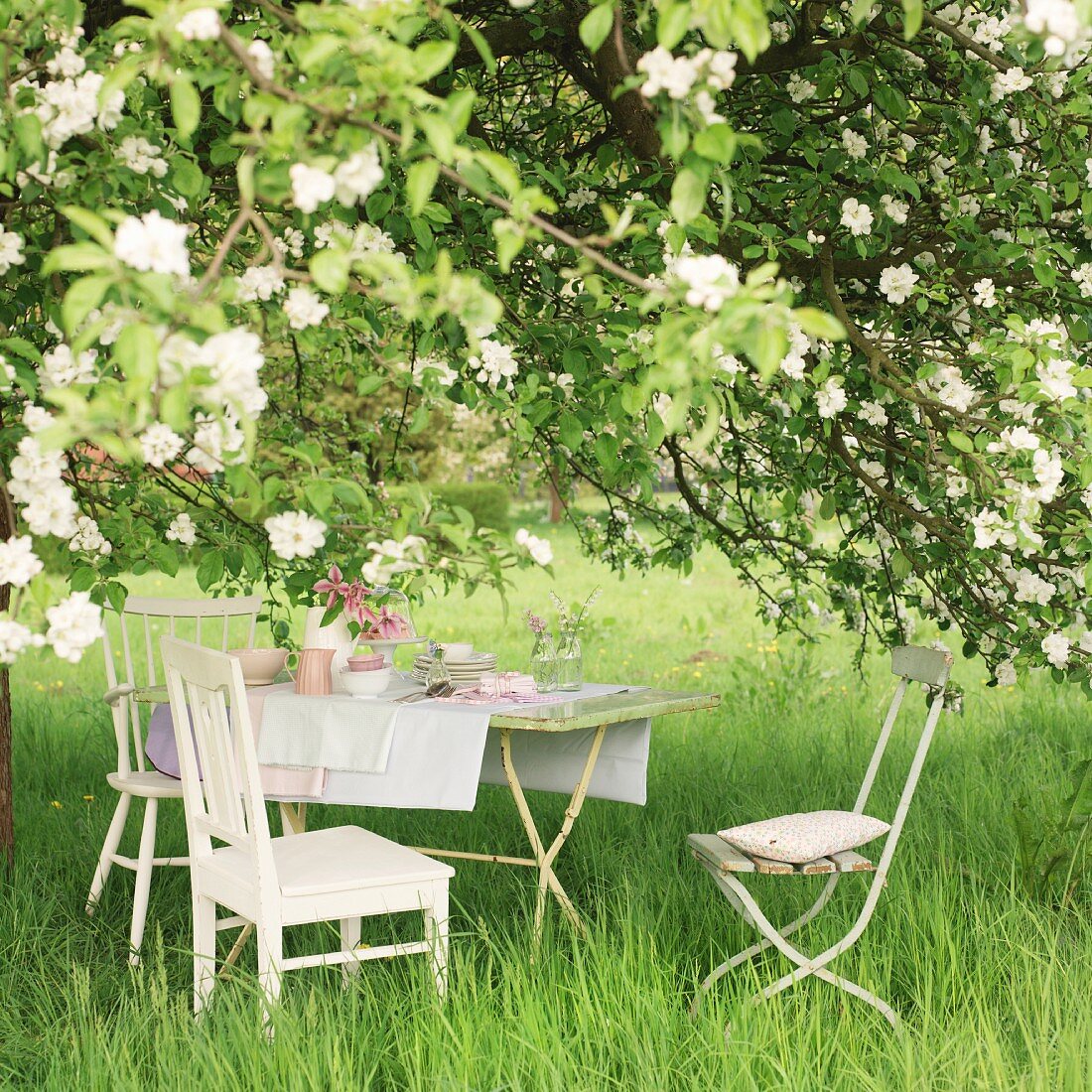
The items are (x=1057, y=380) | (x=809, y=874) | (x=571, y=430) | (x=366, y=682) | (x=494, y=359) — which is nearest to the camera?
(x=494, y=359)

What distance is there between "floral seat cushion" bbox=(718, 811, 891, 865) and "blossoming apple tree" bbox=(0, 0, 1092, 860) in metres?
0.63

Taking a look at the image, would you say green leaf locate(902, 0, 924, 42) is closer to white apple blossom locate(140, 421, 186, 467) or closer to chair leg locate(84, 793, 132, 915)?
white apple blossom locate(140, 421, 186, 467)

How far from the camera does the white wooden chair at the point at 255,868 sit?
276 centimetres

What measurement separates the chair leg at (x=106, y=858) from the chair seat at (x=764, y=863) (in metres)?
1.82

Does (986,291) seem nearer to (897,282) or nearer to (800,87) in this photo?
(897,282)

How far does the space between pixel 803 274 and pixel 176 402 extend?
232 centimetres

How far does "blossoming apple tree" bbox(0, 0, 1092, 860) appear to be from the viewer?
1562 mm

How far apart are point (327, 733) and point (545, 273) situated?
4.27 ft

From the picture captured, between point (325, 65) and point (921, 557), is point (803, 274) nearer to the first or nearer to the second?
point (921, 557)

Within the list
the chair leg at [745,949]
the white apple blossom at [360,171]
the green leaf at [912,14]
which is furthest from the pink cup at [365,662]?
the green leaf at [912,14]

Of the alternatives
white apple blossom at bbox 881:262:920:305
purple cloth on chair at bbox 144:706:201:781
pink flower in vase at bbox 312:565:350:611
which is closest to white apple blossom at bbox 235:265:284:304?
pink flower in vase at bbox 312:565:350:611

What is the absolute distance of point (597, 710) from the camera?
129 inches

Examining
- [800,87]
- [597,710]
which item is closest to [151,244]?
[597,710]

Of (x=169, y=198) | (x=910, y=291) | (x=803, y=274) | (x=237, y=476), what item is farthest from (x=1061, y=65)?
(x=237, y=476)
